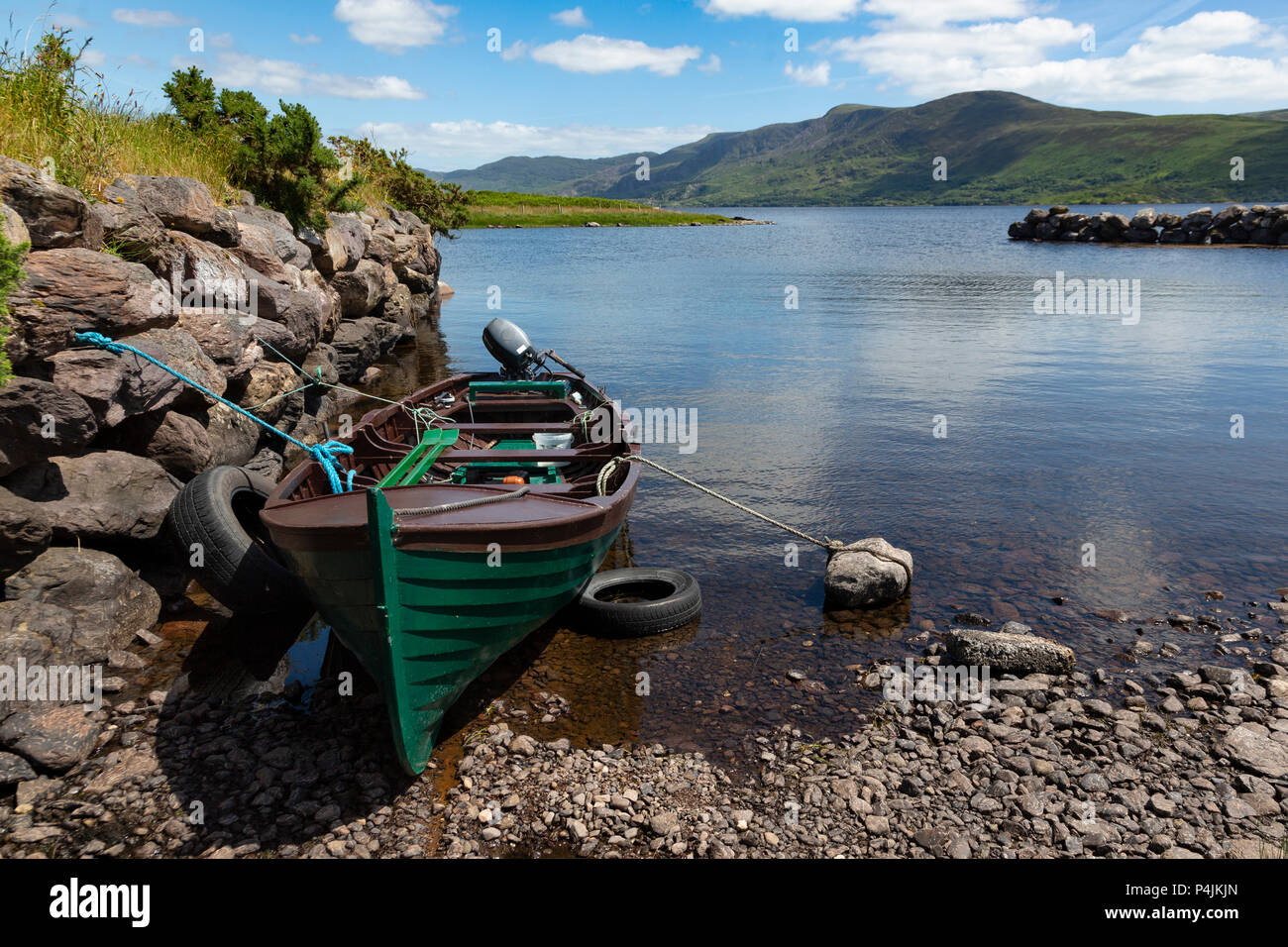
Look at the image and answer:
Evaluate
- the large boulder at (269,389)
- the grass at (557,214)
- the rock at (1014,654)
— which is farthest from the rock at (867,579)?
the grass at (557,214)

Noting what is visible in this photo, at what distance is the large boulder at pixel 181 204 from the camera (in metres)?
12.4

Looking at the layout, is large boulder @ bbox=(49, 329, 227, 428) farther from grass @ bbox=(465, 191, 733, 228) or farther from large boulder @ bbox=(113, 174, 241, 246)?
grass @ bbox=(465, 191, 733, 228)

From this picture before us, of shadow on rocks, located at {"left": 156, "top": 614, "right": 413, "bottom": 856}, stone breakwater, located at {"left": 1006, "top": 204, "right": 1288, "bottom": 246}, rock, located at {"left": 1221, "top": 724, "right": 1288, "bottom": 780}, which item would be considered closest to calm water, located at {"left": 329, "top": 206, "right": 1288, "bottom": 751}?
rock, located at {"left": 1221, "top": 724, "right": 1288, "bottom": 780}

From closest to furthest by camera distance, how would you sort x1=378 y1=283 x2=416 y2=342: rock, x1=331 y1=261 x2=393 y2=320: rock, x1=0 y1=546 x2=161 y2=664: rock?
x1=0 y1=546 x2=161 y2=664: rock, x1=331 y1=261 x2=393 y2=320: rock, x1=378 y1=283 x2=416 y2=342: rock

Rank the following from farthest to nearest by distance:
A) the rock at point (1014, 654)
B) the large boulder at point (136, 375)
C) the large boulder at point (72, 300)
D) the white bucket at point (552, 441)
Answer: the white bucket at point (552, 441)
the large boulder at point (136, 375)
the rock at point (1014, 654)
the large boulder at point (72, 300)

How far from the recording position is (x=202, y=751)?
641cm

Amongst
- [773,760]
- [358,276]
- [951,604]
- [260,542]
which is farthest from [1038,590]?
[358,276]

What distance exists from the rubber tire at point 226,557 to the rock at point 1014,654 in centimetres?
659

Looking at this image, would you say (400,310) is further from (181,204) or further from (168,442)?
(168,442)

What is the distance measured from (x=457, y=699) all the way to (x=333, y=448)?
3.59m

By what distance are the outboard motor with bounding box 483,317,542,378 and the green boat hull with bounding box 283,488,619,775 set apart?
932 cm

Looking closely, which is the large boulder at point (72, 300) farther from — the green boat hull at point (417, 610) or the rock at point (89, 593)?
the green boat hull at point (417, 610)

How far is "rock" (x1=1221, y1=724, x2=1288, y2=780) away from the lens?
6.21 metres
